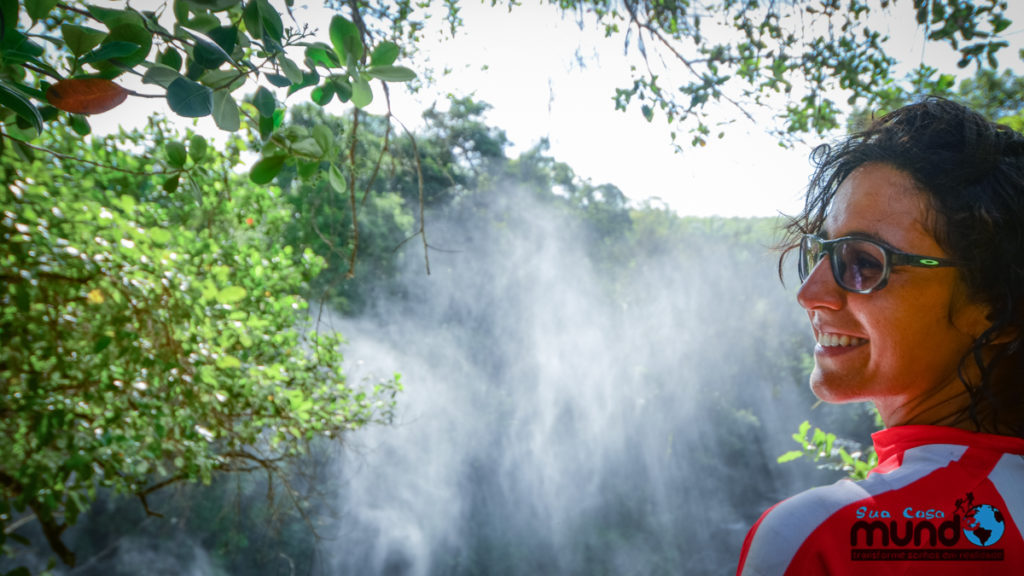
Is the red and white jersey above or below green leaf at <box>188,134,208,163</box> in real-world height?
below

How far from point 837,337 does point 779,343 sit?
83.8 feet

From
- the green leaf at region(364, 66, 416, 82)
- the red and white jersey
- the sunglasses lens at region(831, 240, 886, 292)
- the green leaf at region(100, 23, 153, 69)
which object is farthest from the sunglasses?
the green leaf at region(100, 23, 153, 69)

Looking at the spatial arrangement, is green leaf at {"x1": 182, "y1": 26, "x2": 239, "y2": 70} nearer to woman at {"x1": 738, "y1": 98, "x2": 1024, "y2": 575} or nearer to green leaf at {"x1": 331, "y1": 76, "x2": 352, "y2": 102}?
green leaf at {"x1": 331, "y1": 76, "x2": 352, "y2": 102}

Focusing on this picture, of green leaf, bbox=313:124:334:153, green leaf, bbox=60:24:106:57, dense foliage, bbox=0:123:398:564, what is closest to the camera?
green leaf, bbox=60:24:106:57

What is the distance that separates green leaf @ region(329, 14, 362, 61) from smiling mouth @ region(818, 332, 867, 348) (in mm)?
893

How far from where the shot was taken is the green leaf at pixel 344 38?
0.94 metres

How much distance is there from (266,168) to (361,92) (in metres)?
0.22

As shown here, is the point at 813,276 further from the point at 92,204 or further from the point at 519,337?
the point at 519,337

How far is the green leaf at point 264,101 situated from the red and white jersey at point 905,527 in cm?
98

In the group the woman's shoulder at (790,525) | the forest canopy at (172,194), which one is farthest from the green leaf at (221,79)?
the woman's shoulder at (790,525)

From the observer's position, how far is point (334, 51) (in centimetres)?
99

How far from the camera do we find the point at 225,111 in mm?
943

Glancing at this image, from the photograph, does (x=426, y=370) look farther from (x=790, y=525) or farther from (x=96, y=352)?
(x=790, y=525)

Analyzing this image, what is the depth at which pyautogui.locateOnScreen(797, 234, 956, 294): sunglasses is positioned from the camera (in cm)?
83
